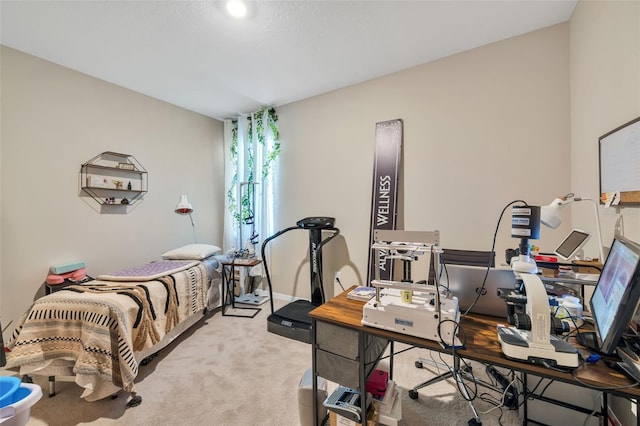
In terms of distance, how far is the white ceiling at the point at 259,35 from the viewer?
1952mm

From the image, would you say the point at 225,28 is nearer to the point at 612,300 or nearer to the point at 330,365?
the point at 330,365

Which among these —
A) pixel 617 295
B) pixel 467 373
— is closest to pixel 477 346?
pixel 617 295

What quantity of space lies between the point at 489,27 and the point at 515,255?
2055mm

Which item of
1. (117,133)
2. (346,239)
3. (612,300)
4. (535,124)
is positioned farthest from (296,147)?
(612,300)

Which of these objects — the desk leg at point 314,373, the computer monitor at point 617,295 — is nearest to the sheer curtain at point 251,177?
the desk leg at point 314,373

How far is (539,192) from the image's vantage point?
222 cm

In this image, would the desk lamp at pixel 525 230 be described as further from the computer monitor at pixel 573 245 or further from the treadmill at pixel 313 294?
the treadmill at pixel 313 294

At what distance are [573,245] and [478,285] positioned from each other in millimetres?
656

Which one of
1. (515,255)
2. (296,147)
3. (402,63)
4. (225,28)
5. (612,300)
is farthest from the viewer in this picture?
(296,147)

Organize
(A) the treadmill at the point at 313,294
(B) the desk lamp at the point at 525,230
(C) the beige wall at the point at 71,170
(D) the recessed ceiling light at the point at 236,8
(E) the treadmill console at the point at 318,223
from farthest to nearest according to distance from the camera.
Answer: (E) the treadmill console at the point at 318,223
(A) the treadmill at the point at 313,294
(C) the beige wall at the point at 71,170
(D) the recessed ceiling light at the point at 236,8
(B) the desk lamp at the point at 525,230

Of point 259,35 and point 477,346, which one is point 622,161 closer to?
point 477,346

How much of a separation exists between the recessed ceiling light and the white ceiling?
5cm

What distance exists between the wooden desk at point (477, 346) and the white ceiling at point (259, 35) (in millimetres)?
2163

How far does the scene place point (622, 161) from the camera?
1377 millimetres
